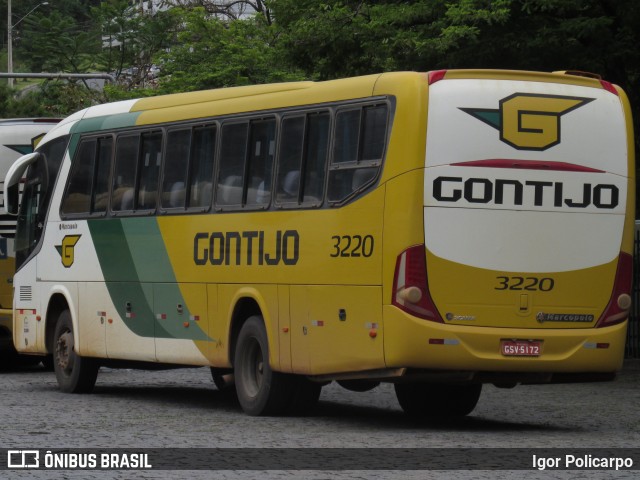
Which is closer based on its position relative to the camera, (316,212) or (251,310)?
(316,212)

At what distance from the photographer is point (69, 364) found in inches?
758

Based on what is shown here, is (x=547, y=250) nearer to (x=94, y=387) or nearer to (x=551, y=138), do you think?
(x=551, y=138)

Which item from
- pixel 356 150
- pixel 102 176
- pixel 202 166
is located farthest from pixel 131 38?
pixel 356 150

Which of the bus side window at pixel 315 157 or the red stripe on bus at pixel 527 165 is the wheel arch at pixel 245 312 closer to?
the bus side window at pixel 315 157

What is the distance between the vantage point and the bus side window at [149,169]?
17.7m

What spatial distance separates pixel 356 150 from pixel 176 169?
351 cm

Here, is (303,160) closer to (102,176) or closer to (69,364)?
(102,176)

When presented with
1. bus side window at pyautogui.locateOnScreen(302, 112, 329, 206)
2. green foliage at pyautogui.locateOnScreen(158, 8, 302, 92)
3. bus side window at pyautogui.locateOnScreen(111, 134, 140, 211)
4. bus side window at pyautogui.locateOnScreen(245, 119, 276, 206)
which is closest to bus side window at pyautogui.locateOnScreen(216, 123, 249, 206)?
bus side window at pyautogui.locateOnScreen(245, 119, 276, 206)

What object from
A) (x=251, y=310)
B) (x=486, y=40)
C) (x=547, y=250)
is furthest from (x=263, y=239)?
(x=486, y=40)

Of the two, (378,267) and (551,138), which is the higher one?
(551,138)

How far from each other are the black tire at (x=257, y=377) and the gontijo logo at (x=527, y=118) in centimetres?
320

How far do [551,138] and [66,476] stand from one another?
18.5 ft

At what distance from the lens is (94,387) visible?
1994 cm

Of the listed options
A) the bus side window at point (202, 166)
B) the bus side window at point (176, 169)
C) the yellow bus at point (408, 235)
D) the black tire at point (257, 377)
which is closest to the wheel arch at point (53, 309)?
the bus side window at point (176, 169)
